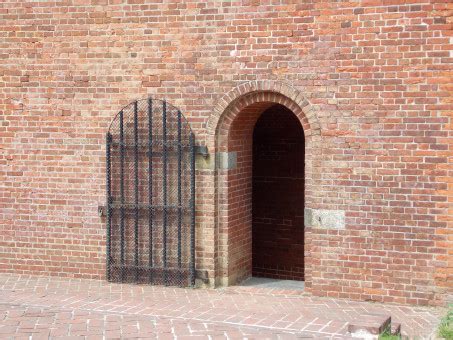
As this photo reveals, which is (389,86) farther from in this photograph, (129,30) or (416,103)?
(129,30)

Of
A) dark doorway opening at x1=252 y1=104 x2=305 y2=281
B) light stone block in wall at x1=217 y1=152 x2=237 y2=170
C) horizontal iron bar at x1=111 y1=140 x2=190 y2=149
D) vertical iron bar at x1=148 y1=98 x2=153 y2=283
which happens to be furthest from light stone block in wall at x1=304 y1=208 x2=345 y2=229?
dark doorway opening at x1=252 y1=104 x2=305 y2=281

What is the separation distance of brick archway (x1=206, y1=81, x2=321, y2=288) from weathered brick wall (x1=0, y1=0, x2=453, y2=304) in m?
0.03

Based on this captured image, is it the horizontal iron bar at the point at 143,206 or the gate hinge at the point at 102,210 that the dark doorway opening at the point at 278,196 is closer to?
the horizontal iron bar at the point at 143,206

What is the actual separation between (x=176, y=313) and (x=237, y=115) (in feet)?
8.96

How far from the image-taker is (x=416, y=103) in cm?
881

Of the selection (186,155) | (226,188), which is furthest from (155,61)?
(226,188)

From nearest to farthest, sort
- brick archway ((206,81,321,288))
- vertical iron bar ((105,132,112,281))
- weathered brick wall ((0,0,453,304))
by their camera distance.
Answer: weathered brick wall ((0,0,453,304))
brick archway ((206,81,321,288))
vertical iron bar ((105,132,112,281))

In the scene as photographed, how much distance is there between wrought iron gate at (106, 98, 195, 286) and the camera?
32.3 feet

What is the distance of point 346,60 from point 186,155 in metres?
2.40

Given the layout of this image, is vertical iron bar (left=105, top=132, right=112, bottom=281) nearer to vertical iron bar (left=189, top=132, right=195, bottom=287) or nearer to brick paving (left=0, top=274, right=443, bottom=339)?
brick paving (left=0, top=274, right=443, bottom=339)

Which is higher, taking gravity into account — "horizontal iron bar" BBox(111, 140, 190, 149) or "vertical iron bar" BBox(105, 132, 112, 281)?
"horizontal iron bar" BBox(111, 140, 190, 149)

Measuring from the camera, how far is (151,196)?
10.0m

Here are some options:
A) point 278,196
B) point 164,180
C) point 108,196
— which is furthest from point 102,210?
point 278,196

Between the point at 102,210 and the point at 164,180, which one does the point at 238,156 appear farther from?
the point at 102,210
